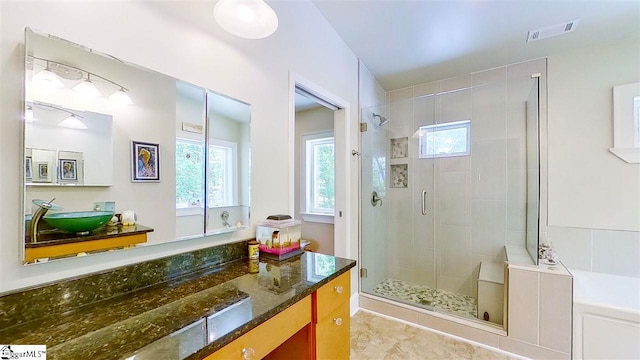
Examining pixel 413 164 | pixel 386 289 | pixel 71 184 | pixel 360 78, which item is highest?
pixel 360 78

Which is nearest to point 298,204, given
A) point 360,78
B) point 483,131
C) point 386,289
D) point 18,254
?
point 386,289

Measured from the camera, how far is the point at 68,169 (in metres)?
0.87

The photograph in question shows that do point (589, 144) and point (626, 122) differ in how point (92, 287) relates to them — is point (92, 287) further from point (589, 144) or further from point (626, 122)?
point (626, 122)

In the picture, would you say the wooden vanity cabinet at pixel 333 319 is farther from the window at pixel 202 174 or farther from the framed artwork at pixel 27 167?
the framed artwork at pixel 27 167

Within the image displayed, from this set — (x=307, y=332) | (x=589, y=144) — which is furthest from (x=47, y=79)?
(x=589, y=144)

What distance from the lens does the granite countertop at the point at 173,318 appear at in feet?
2.11

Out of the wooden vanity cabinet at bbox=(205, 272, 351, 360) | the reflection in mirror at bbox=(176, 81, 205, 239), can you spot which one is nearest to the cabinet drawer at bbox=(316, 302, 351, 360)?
the wooden vanity cabinet at bbox=(205, 272, 351, 360)

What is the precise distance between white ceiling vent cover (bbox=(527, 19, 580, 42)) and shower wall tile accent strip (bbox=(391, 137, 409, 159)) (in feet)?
4.51

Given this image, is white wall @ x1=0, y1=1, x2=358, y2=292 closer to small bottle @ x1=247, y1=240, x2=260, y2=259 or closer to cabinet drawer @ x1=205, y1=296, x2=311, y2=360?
small bottle @ x1=247, y1=240, x2=260, y2=259

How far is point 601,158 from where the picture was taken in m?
2.28

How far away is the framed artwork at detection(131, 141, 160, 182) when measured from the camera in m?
1.05

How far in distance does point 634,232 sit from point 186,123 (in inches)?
140

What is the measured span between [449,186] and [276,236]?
2.29m

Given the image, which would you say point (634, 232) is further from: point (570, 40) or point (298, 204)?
point (298, 204)
